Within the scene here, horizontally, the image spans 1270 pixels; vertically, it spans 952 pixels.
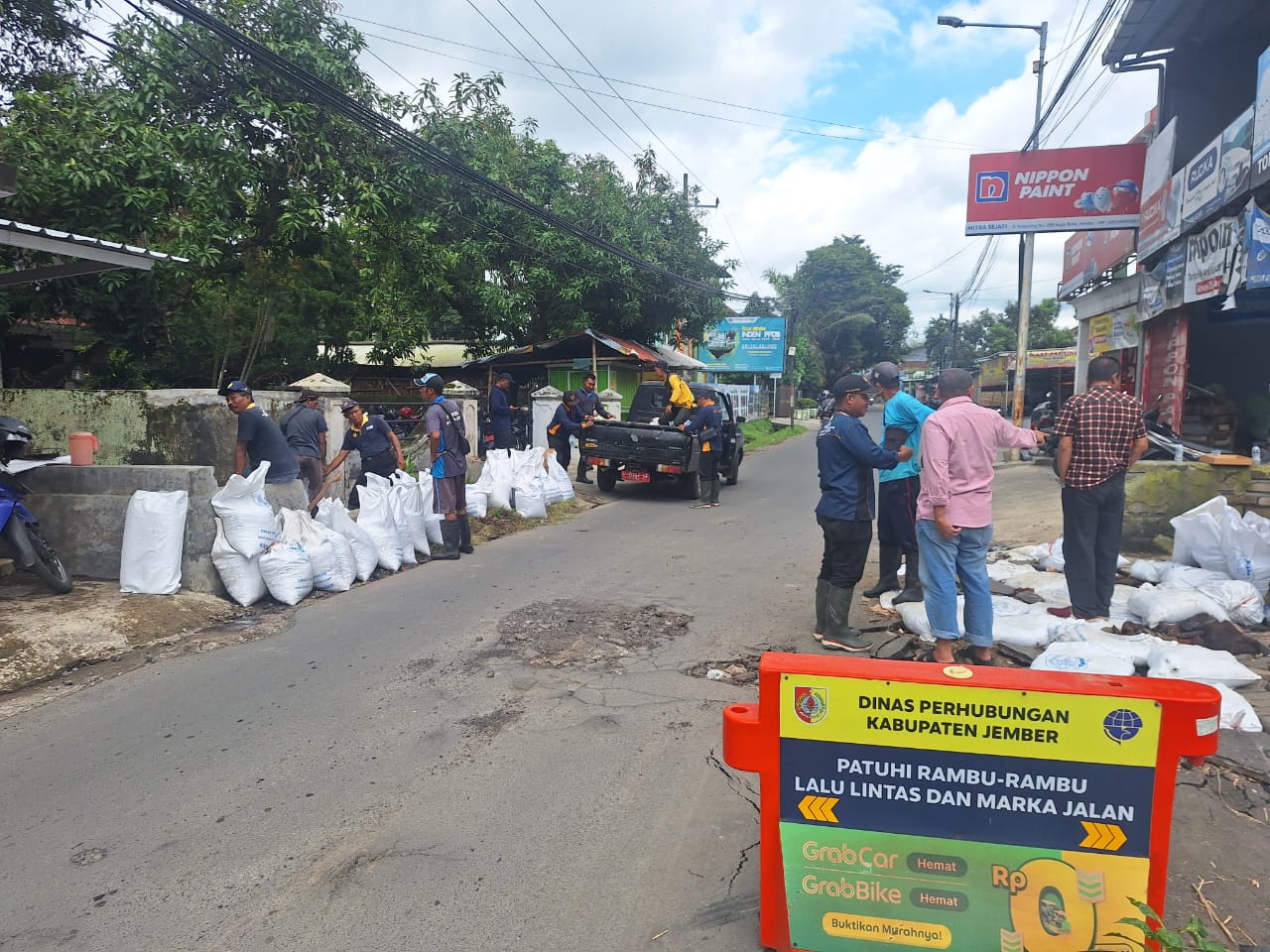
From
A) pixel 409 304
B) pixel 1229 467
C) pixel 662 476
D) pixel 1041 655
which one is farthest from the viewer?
pixel 409 304

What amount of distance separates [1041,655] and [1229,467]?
414 centimetres

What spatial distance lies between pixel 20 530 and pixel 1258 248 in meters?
10.9

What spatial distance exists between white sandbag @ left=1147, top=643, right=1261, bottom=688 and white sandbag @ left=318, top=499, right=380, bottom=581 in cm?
575

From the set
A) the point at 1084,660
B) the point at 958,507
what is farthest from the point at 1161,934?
the point at 958,507

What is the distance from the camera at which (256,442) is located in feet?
23.7

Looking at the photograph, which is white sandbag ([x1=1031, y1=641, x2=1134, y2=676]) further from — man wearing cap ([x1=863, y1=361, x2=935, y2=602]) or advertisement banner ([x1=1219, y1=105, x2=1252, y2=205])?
advertisement banner ([x1=1219, y1=105, x2=1252, y2=205])

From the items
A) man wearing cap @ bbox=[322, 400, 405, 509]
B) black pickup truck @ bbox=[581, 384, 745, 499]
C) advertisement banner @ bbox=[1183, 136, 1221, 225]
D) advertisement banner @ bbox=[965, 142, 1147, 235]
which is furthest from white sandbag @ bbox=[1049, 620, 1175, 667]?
advertisement banner @ bbox=[965, 142, 1147, 235]

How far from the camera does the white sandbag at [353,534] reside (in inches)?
277

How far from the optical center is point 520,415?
1970 centimetres

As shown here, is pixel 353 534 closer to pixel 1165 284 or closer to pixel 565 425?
pixel 565 425

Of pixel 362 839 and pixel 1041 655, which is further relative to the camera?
pixel 1041 655

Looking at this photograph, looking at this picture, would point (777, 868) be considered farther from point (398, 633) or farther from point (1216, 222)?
point (1216, 222)

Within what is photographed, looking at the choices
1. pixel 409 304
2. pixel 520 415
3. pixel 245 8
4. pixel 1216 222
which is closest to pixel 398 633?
pixel 1216 222

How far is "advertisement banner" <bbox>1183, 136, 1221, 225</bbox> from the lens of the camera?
9.91 m
